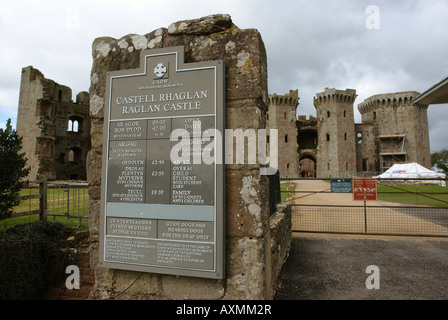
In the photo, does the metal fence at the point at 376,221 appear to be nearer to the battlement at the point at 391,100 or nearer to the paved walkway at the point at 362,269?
the paved walkway at the point at 362,269

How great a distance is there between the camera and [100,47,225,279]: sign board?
9.43 feet

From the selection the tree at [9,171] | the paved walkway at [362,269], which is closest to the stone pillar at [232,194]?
the paved walkway at [362,269]

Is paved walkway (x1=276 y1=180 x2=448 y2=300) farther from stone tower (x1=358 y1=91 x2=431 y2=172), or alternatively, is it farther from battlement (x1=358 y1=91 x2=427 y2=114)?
battlement (x1=358 y1=91 x2=427 y2=114)

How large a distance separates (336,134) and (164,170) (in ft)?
147

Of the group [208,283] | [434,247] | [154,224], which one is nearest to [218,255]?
[208,283]

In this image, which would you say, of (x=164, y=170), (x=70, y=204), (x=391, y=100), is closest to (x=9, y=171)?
(x=70, y=204)

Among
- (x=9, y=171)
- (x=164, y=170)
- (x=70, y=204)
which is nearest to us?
(x=164, y=170)

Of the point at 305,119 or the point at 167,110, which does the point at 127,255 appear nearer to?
the point at 167,110

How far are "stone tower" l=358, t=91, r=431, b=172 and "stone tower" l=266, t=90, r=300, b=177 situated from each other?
1371 cm

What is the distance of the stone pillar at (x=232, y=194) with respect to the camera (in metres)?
2.88

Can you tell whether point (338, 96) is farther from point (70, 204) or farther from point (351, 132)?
point (70, 204)

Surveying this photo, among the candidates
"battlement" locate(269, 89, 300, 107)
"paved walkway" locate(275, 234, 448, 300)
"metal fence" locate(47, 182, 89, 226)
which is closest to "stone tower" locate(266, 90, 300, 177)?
"battlement" locate(269, 89, 300, 107)

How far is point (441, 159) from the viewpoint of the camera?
6141cm

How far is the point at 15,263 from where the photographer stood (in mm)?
4270
